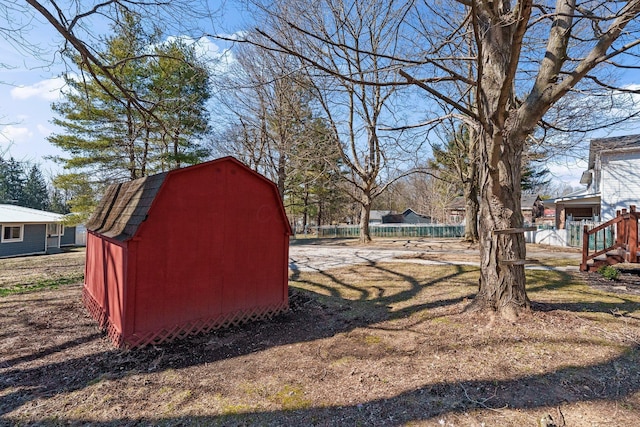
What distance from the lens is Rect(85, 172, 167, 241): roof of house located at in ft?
13.6

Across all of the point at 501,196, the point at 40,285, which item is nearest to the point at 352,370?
the point at 501,196

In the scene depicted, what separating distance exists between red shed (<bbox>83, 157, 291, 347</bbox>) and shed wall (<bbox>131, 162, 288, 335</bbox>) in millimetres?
13

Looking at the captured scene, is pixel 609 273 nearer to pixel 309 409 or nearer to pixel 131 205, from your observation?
pixel 309 409

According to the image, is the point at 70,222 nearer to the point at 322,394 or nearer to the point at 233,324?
the point at 233,324

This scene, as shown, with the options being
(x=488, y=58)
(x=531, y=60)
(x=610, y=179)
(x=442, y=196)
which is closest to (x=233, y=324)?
(x=488, y=58)

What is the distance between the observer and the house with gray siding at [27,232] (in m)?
17.8

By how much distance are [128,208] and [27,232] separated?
2047 cm

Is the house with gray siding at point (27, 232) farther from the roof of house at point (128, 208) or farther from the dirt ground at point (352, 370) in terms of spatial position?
the dirt ground at point (352, 370)

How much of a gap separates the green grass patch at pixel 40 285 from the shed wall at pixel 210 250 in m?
5.85

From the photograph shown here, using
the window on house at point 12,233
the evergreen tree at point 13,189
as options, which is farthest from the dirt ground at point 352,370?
the evergreen tree at point 13,189

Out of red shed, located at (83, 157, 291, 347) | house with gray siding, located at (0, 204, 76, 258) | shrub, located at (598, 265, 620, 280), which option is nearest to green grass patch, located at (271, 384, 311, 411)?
red shed, located at (83, 157, 291, 347)

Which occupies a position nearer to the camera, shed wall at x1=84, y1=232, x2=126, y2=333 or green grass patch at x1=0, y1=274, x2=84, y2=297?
shed wall at x1=84, y1=232, x2=126, y2=333

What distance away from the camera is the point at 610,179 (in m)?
14.6

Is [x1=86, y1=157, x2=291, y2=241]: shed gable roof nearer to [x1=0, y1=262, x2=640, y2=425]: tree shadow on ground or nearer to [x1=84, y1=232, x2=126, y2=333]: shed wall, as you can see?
[x1=84, y1=232, x2=126, y2=333]: shed wall
